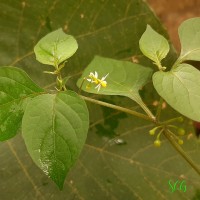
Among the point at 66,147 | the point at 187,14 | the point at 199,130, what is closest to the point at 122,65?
the point at 66,147

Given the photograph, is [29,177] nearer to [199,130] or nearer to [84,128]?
[84,128]

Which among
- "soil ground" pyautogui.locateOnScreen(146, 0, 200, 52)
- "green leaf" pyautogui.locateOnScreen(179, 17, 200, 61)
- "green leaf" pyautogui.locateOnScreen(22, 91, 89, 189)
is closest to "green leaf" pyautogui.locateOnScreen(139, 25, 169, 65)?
"green leaf" pyautogui.locateOnScreen(179, 17, 200, 61)

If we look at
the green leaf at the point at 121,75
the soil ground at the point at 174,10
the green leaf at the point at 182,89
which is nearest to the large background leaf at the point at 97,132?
the green leaf at the point at 121,75

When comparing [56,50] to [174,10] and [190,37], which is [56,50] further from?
[174,10]

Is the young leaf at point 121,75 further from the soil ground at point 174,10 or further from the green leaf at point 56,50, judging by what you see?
the soil ground at point 174,10

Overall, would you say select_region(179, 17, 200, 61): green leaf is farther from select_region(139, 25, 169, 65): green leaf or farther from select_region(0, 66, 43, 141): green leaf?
select_region(0, 66, 43, 141): green leaf
